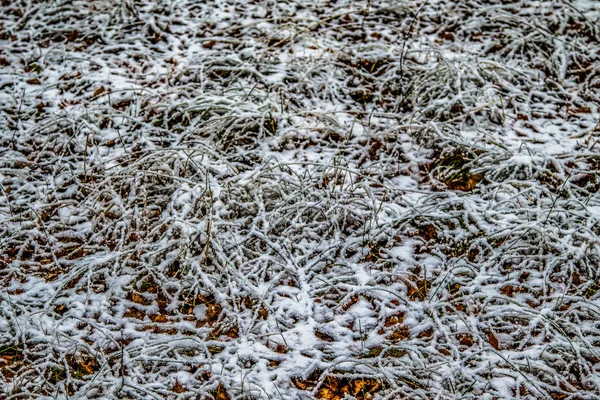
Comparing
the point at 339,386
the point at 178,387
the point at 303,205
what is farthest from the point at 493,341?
the point at 178,387

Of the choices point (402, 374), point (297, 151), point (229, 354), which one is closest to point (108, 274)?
point (229, 354)

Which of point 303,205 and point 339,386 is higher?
point 303,205

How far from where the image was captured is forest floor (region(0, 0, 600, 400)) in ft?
7.52

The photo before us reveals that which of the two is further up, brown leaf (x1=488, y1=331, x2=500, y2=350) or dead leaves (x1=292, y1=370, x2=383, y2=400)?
brown leaf (x1=488, y1=331, x2=500, y2=350)

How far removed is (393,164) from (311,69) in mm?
1066

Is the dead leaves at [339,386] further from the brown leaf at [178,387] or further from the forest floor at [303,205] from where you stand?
the brown leaf at [178,387]

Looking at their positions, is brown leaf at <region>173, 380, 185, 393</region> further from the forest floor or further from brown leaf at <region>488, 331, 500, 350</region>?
brown leaf at <region>488, 331, 500, 350</region>

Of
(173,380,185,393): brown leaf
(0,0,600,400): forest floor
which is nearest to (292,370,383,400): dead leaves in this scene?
(0,0,600,400): forest floor

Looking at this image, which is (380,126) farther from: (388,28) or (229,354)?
(229,354)

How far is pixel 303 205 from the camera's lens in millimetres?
2914

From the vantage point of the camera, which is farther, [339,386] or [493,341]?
[493,341]

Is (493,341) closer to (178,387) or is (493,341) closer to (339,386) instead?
(339,386)

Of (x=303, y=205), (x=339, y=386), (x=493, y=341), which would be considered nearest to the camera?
(x=339, y=386)

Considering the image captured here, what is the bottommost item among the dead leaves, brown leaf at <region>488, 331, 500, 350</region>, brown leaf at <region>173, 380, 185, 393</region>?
brown leaf at <region>173, 380, 185, 393</region>
